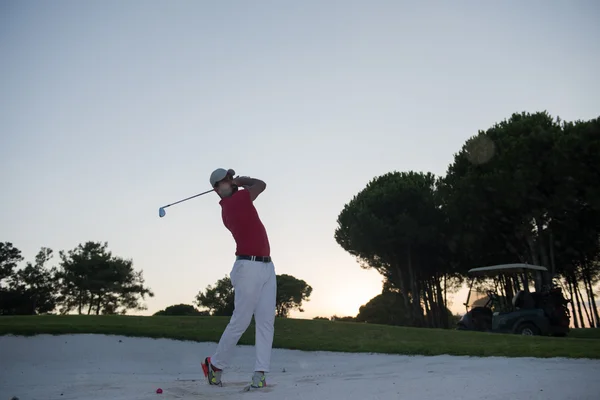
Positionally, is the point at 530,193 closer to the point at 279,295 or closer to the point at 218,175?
the point at 218,175

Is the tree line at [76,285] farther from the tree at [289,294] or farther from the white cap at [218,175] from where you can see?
the white cap at [218,175]

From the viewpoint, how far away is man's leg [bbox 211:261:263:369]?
5.50 m

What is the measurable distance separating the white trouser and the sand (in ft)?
1.16

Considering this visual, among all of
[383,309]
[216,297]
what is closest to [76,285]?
[216,297]

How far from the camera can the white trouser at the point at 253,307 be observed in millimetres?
5500

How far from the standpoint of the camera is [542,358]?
8047 mm

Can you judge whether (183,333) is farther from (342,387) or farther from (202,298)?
(202,298)

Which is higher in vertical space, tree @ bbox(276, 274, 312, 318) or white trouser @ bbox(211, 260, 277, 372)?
tree @ bbox(276, 274, 312, 318)

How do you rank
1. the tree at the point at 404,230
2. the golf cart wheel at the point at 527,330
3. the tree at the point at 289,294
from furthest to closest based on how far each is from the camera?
the tree at the point at 289,294 < the tree at the point at 404,230 < the golf cart wheel at the point at 527,330

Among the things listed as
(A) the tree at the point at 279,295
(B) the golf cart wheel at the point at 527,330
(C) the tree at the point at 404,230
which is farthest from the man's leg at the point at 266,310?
(A) the tree at the point at 279,295

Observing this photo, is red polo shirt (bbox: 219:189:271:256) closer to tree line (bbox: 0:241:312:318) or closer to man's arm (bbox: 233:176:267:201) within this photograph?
man's arm (bbox: 233:176:267:201)

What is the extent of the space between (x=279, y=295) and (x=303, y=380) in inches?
2102

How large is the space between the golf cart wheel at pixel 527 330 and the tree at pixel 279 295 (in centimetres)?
3891

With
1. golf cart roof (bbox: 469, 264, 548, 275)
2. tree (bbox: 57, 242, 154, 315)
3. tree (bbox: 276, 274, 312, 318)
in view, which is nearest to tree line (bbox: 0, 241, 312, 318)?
tree (bbox: 57, 242, 154, 315)
